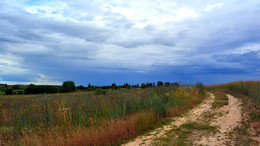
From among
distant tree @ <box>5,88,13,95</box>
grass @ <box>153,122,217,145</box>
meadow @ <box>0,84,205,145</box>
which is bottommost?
grass @ <box>153,122,217,145</box>

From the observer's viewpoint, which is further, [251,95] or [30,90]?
[30,90]

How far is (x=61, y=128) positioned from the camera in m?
6.00

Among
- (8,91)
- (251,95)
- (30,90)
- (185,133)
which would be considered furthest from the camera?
(30,90)

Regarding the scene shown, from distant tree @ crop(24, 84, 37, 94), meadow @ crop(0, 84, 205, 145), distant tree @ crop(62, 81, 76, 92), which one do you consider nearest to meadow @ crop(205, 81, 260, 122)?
meadow @ crop(0, 84, 205, 145)

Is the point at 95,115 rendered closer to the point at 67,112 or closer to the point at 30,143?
the point at 67,112

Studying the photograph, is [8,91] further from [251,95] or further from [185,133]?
[251,95]

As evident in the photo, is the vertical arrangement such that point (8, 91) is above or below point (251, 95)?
above

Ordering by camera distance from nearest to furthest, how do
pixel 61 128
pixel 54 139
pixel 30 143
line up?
1. pixel 30 143
2. pixel 54 139
3. pixel 61 128

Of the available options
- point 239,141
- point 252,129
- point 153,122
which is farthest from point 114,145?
point 252,129

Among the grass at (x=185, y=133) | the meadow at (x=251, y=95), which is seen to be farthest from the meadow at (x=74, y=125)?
the meadow at (x=251, y=95)

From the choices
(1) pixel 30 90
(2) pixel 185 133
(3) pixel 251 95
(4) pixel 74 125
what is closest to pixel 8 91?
(1) pixel 30 90

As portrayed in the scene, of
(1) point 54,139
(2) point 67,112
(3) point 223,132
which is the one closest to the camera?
(1) point 54,139

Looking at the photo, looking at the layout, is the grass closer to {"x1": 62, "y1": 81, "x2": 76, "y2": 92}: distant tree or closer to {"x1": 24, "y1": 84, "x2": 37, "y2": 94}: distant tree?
{"x1": 24, "y1": 84, "x2": 37, "y2": 94}: distant tree

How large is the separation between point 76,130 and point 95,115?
1388 millimetres
